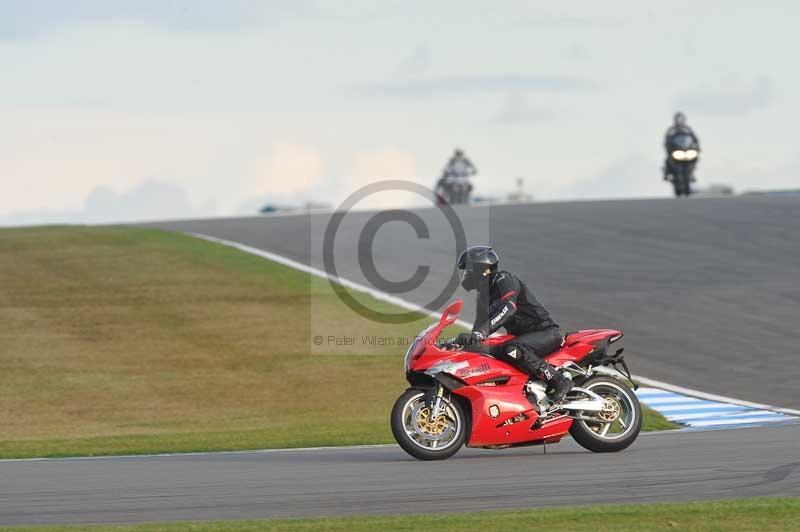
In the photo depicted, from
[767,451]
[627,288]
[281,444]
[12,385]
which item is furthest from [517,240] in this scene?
[767,451]

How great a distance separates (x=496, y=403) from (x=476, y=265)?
1349 millimetres

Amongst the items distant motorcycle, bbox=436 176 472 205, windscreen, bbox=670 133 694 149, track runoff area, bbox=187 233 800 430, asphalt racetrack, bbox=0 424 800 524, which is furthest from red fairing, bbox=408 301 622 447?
distant motorcycle, bbox=436 176 472 205

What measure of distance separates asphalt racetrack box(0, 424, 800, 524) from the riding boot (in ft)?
1.93

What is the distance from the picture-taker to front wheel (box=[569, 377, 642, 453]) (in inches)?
513

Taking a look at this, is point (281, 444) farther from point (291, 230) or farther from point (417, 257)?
point (291, 230)

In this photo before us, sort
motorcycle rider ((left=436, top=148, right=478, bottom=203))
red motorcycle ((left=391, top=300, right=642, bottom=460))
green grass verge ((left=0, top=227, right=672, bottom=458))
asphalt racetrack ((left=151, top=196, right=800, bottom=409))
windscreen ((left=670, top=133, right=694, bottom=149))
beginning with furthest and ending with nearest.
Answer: motorcycle rider ((left=436, top=148, right=478, bottom=203)) → windscreen ((left=670, top=133, right=694, bottom=149)) → asphalt racetrack ((left=151, top=196, right=800, bottom=409)) → green grass verge ((left=0, top=227, right=672, bottom=458)) → red motorcycle ((left=391, top=300, right=642, bottom=460))

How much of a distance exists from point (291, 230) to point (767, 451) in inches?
962

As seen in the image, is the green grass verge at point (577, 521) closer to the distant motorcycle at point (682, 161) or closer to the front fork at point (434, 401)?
the front fork at point (434, 401)

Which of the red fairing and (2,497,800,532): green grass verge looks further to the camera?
the red fairing

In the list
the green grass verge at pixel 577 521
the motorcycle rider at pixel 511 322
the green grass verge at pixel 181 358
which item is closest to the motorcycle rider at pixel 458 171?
the green grass verge at pixel 181 358

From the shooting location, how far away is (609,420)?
13.1m

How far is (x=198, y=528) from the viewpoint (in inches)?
352

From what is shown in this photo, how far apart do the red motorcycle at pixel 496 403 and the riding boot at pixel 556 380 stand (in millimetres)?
93

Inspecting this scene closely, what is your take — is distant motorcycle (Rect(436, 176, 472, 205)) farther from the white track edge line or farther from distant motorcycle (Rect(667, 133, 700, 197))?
the white track edge line
